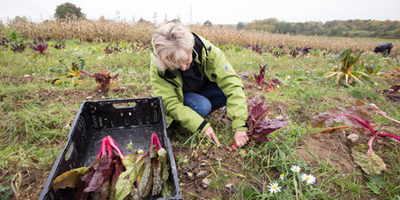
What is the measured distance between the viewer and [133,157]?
4.01ft

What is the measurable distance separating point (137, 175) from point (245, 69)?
3.66 m

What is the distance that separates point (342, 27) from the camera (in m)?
45.0

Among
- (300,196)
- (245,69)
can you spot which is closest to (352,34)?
(245,69)

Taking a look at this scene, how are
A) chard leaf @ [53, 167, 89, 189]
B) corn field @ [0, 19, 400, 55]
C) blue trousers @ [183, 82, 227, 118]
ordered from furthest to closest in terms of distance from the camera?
corn field @ [0, 19, 400, 55]
blue trousers @ [183, 82, 227, 118]
chard leaf @ [53, 167, 89, 189]

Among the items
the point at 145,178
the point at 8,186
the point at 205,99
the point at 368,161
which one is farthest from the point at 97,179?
the point at 368,161

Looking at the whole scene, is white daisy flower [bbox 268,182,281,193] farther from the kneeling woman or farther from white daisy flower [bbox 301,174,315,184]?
the kneeling woman

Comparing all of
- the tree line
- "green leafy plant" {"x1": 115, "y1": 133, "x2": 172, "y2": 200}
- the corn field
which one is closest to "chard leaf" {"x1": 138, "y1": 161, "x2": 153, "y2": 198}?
"green leafy plant" {"x1": 115, "y1": 133, "x2": 172, "y2": 200}

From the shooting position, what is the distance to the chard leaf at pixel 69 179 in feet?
2.95

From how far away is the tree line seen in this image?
37.8 meters

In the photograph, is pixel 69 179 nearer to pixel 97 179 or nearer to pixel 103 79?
pixel 97 179

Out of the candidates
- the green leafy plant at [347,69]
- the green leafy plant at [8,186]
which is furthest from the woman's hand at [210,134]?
the green leafy plant at [347,69]

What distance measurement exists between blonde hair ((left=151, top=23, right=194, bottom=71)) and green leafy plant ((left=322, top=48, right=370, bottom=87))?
135 inches

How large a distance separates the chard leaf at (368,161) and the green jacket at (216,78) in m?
0.98

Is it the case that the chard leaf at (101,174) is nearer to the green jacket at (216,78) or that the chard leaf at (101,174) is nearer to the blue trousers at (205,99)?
the green jacket at (216,78)
